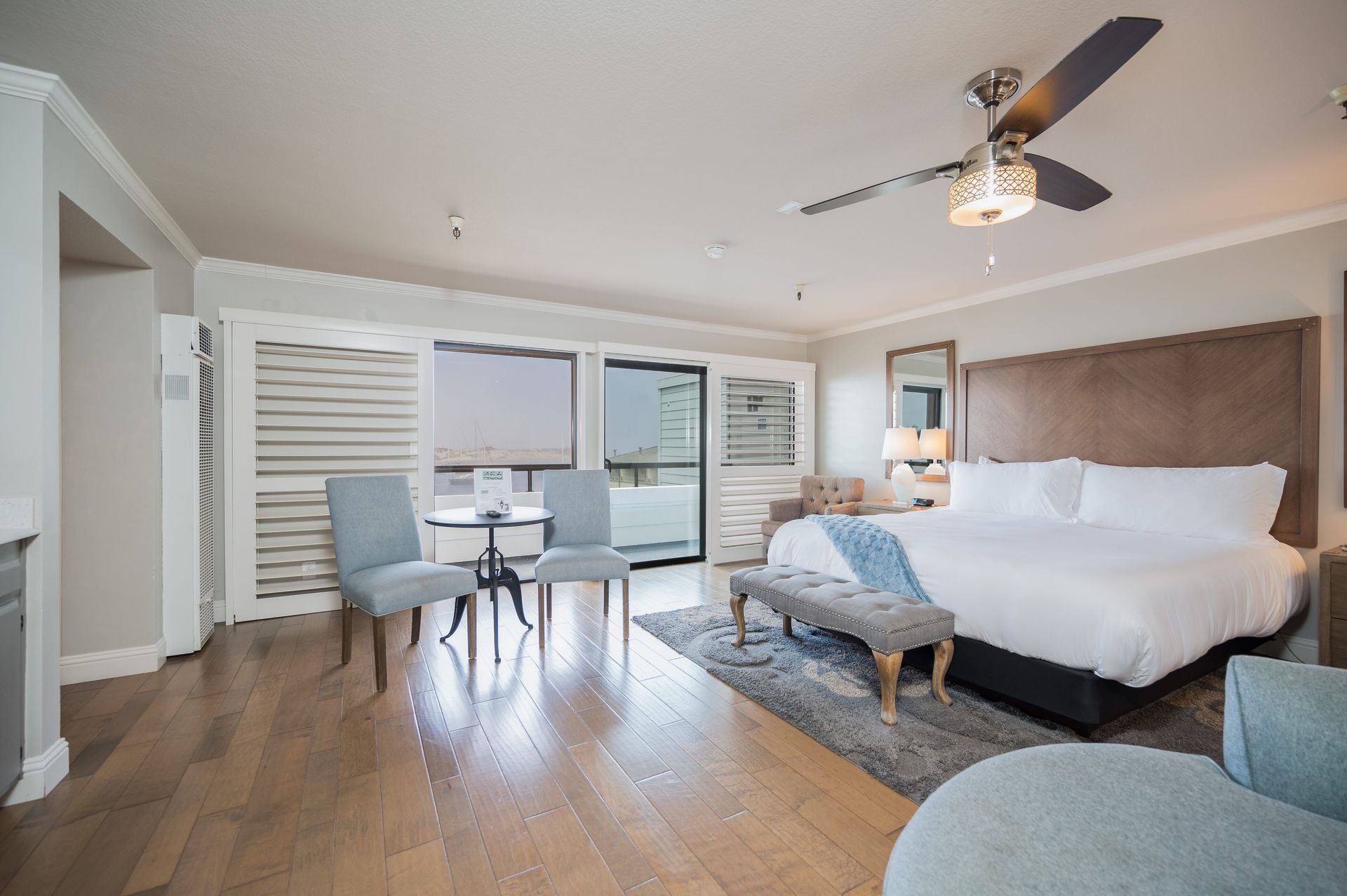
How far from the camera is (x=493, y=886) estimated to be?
1.59 m

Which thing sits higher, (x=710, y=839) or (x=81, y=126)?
(x=81, y=126)

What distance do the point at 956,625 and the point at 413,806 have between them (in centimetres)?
238

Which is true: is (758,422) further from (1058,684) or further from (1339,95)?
(1339,95)

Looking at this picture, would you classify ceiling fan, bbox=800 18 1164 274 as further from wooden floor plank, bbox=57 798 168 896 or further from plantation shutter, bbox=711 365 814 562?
plantation shutter, bbox=711 365 814 562

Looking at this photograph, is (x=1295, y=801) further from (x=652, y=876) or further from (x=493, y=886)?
(x=493, y=886)

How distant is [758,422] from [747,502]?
2.83ft

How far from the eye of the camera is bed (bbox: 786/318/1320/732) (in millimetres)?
2312

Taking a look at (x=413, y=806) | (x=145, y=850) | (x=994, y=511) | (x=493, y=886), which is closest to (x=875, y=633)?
(x=493, y=886)

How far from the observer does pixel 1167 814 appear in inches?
35.5

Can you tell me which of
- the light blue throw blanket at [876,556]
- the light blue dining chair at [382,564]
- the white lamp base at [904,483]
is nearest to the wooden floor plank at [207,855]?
the light blue dining chair at [382,564]

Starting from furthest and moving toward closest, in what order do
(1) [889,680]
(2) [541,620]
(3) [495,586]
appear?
1. (2) [541,620]
2. (3) [495,586]
3. (1) [889,680]

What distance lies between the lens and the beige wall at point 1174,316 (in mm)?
3166

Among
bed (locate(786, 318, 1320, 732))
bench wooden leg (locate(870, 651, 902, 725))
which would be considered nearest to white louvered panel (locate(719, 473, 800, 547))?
bed (locate(786, 318, 1320, 732))

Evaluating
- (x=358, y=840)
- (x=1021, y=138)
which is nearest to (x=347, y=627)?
(x=358, y=840)
